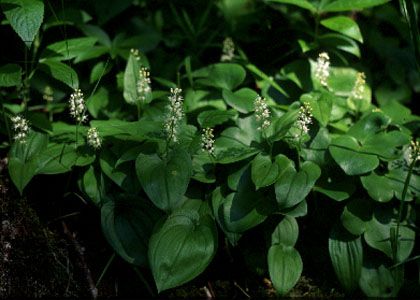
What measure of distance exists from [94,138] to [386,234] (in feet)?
5.00

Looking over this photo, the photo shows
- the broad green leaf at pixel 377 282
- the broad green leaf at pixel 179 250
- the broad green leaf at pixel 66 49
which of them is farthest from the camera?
→ the broad green leaf at pixel 66 49

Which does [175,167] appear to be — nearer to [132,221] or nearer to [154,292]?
[132,221]

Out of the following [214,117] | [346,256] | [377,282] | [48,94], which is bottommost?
[377,282]

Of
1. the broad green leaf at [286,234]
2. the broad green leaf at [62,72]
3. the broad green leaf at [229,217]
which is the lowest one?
the broad green leaf at [286,234]

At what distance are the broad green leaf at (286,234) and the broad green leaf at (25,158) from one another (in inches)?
47.7

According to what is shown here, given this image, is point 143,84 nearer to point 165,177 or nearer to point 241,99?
point 241,99

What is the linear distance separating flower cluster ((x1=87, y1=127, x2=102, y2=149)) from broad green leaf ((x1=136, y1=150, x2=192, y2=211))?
0.24m

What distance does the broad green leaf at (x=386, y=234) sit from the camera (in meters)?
2.72

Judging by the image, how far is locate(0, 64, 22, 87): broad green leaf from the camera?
9.30ft

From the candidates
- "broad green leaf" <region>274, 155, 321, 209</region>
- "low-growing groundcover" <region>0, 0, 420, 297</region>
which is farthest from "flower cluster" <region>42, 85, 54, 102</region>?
"broad green leaf" <region>274, 155, 321, 209</region>

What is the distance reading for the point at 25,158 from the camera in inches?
109

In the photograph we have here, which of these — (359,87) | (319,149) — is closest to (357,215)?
(319,149)

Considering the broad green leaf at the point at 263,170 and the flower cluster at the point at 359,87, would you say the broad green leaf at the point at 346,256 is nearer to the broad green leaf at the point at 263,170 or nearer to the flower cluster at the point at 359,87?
the broad green leaf at the point at 263,170

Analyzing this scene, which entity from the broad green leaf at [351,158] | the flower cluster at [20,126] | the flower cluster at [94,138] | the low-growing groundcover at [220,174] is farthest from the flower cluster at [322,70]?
the flower cluster at [20,126]
